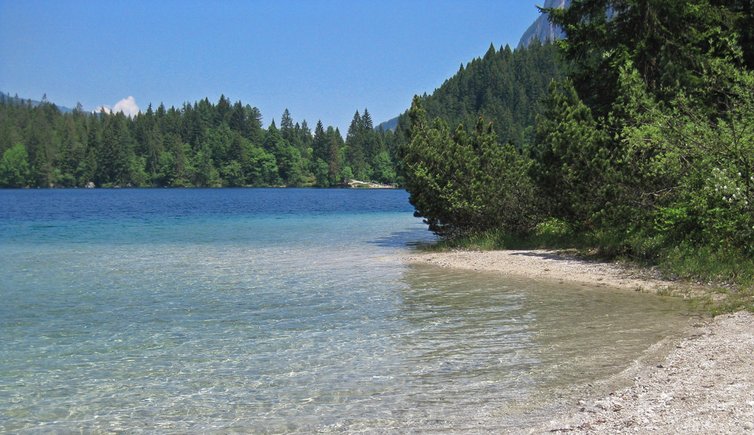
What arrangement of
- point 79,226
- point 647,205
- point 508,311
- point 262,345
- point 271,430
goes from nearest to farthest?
point 271,430
point 262,345
point 508,311
point 647,205
point 79,226

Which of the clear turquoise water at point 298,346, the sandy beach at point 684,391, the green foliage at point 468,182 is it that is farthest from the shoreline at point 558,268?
the sandy beach at point 684,391

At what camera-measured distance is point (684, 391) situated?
32.6ft

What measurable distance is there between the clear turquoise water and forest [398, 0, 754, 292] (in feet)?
14.3

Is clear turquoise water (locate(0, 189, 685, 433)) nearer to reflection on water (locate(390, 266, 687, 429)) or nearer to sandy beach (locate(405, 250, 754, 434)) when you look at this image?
reflection on water (locate(390, 266, 687, 429))

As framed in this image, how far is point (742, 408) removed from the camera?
8680mm

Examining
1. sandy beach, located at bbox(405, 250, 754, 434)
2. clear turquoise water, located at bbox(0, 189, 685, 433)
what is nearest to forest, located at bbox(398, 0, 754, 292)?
clear turquoise water, located at bbox(0, 189, 685, 433)

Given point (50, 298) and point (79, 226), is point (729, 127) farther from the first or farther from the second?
point (79, 226)

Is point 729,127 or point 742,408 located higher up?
point 729,127

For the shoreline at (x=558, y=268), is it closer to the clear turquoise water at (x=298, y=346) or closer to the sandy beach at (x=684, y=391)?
the clear turquoise water at (x=298, y=346)

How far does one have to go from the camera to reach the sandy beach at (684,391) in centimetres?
848

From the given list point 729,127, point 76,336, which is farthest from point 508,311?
point 76,336

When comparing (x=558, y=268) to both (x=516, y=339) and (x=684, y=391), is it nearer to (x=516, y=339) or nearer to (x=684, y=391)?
(x=516, y=339)

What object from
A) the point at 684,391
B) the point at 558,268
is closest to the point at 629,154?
the point at 558,268

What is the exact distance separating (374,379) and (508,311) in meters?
6.86
